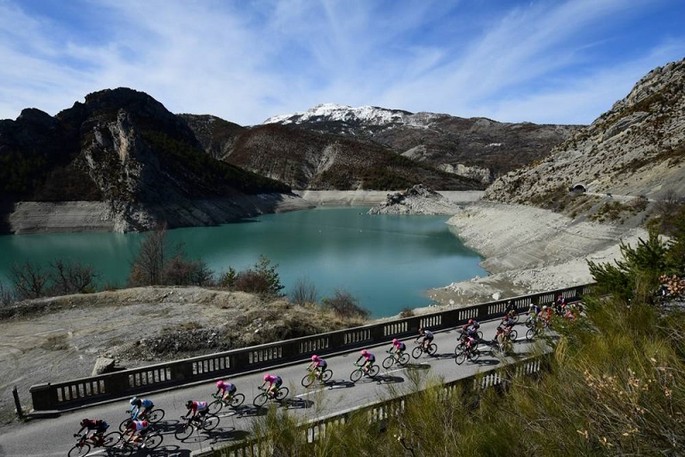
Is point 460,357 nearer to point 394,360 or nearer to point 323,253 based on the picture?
point 394,360

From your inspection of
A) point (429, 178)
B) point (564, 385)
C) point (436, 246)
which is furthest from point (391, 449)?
point (429, 178)

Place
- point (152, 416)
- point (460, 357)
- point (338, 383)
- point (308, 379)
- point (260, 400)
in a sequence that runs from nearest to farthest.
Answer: point (152, 416) → point (260, 400) → point (308, 379) → point (338, 383) → point (460, 357)

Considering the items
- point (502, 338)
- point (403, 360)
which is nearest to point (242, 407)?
point (403, 360)

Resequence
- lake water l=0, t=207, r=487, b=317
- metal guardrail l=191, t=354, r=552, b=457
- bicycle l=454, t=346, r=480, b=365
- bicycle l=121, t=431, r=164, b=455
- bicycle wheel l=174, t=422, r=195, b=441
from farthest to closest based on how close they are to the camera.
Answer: lake water l=0, t=207, r=487, b=317 < bicycle l=454, t=346, r=480, b=365 < bicycle wheel l=174, t=422, r=195, b=441 < bicycle l=121, t=431, r=164, b=455 < metal guardrail l=191, t=354, r=552, b=457

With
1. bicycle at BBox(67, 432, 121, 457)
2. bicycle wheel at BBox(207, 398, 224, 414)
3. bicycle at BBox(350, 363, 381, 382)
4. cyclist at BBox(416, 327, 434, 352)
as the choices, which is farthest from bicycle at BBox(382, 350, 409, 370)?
bicycle at BBox(67, 432, 121, 457)

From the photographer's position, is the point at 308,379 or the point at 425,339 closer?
the point at 308,379

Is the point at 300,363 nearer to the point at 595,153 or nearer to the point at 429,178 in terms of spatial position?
the point at 595,153

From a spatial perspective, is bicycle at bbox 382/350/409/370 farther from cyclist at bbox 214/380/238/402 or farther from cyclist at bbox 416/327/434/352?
cyclist at bbox 214/380/238/402
